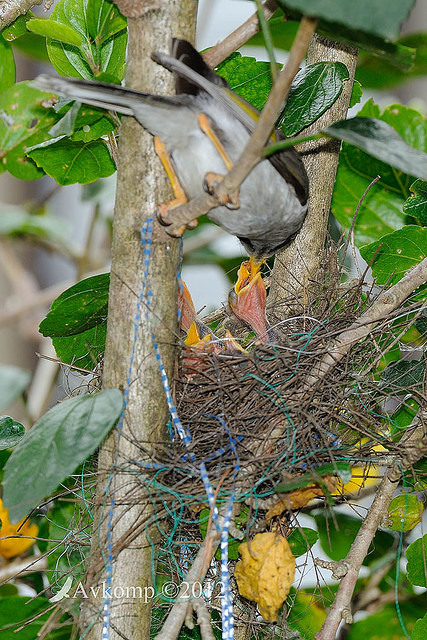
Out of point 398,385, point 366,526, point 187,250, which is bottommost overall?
point 366,526

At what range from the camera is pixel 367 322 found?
1230mm

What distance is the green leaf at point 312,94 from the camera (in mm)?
1308

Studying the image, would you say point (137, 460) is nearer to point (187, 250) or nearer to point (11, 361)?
point (187, 250)

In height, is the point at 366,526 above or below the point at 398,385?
below

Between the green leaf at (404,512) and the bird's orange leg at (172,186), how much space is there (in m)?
0.67

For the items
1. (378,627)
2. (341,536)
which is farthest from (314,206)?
(378,627)

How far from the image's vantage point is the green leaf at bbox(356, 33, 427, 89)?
1903 mm

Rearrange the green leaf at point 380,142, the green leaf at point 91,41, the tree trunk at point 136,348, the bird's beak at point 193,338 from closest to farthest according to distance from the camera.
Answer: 1. the green leaf at point 380,142
2. the tree trunk at point 136,348
3. the green leaf at point 91,41
4. the bird's beak at point 193,338

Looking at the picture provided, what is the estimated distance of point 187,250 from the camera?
257cm

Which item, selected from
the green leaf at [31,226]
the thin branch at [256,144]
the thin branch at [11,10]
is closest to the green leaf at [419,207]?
the thin branch at [256,144]

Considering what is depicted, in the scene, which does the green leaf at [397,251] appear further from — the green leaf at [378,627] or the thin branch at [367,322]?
the green leaf at [378,627]

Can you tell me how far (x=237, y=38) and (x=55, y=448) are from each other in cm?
68

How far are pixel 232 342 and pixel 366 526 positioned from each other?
518mm

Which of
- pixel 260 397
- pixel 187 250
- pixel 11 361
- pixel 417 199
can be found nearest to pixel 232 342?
pixel 260 397
